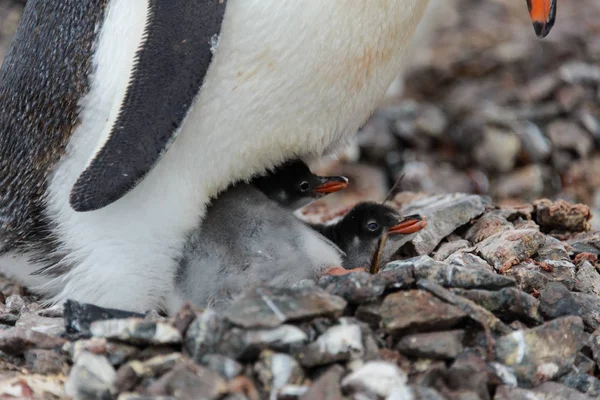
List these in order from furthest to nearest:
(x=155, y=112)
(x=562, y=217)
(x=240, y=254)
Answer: (x=562, y=217) → (x=240, y=254) → (x=155, y=112)

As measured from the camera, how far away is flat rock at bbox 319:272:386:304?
199cm

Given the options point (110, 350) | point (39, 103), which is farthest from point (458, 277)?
point (39, 103)

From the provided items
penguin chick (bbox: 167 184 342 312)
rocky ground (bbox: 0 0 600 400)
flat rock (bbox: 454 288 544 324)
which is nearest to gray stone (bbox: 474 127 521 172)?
rocky ground (bbox: 0 0 600 400)

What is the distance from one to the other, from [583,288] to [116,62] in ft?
4.63

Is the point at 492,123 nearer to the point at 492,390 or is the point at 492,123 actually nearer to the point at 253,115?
the point at 253,115

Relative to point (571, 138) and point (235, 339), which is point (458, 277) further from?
point (571, 138)

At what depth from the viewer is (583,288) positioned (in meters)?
2.44

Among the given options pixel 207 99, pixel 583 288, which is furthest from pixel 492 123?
pixel 207 99

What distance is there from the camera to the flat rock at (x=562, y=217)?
2996mm

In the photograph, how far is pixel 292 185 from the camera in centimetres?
280

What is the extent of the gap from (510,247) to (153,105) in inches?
43.7

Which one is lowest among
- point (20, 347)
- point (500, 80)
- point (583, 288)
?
point (500, 80)

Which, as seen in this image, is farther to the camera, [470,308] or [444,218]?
[444,218]

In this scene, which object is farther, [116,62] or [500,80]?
[500,80]
